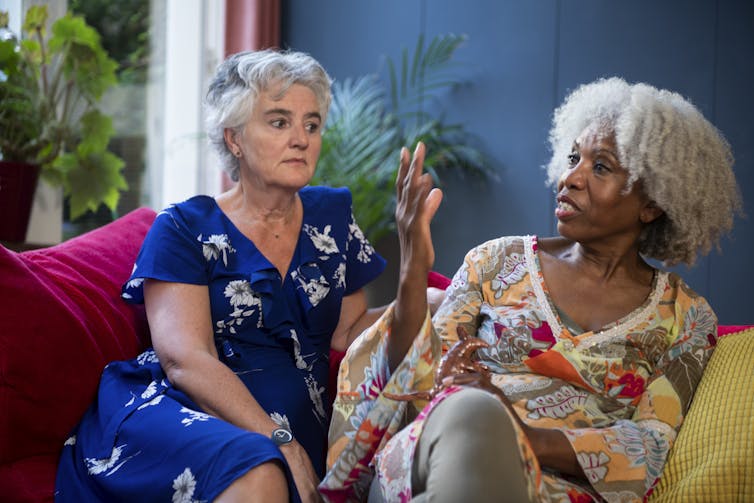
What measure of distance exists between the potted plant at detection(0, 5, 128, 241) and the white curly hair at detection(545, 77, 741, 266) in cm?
167

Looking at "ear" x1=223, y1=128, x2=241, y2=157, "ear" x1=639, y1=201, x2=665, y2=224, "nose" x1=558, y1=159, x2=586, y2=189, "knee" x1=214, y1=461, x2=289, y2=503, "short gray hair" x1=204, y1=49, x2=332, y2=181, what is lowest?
"knee" x1=214, y1=461, x2=289, y2=503

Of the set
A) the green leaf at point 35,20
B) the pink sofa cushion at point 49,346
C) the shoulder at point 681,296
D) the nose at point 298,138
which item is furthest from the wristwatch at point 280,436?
the green leaf at point 35,20

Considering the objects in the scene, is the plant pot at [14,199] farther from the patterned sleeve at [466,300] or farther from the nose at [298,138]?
the patterned sleeve at [466,300]

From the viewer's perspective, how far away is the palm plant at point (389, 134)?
4008 millimetres

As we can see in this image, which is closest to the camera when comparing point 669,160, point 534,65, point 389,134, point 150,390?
point 150,390

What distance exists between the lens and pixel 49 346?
1.89m

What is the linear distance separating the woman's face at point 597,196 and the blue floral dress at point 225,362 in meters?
0.54

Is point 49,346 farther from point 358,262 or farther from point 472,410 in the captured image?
point 472,410

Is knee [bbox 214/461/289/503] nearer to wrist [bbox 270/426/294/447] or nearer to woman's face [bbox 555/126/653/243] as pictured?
wrist [bbox 270/426/294/447]

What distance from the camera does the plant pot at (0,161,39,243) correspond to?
8.85 feet

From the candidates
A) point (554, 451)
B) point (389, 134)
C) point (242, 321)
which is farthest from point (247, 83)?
point (389, 134)

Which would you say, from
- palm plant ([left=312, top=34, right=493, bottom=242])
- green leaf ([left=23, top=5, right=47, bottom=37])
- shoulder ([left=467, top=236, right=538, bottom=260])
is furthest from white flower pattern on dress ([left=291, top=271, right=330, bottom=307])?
palm plant ([left=312, top=34, right=493, bottom=242])

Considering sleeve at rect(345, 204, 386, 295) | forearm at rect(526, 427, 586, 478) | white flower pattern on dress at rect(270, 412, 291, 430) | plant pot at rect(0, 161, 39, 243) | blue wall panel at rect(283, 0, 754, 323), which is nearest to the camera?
forearm at rect(526, 427, 586, 478)

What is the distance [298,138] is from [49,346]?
0.73 metres
